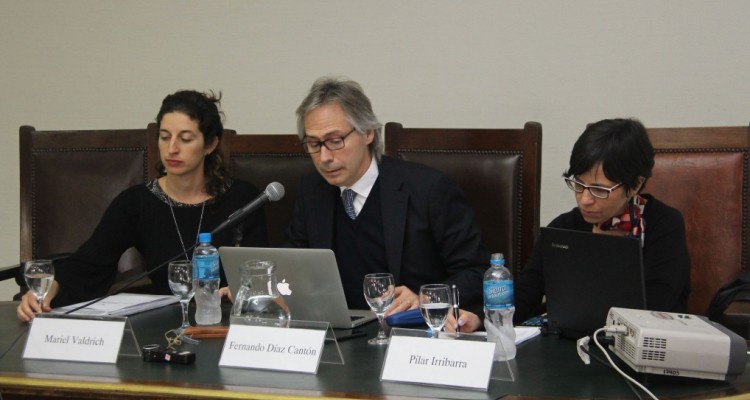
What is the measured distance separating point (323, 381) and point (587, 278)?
558 mm

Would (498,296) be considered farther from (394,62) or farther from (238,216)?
(394,62)

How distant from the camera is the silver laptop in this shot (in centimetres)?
173

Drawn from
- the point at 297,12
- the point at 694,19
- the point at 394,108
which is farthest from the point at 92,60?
the point at 694,19

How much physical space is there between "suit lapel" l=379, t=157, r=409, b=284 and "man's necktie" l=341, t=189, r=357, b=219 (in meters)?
0.10

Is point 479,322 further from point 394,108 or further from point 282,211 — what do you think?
point 394,108

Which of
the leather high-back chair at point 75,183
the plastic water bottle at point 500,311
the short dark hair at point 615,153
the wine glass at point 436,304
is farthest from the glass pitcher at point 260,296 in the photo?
the leather high-back chair at point 75,183

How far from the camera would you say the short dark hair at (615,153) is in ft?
6.33

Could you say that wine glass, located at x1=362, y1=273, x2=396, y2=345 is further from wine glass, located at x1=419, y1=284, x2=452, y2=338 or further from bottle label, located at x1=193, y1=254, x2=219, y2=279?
bottle label, located at x1=193, y1=254, x2=219, y2=279

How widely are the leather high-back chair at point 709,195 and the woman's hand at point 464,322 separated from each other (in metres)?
0.90

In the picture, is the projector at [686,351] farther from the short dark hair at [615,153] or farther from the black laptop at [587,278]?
the short dark hair at [615,153]

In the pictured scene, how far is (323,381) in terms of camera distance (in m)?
1.46

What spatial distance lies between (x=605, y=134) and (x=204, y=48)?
7.02ft

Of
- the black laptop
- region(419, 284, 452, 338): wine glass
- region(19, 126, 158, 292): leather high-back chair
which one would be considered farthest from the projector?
region(19, 126, 158, 292): leather high-back chair

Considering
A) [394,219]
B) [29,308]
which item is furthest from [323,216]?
[29,308]
